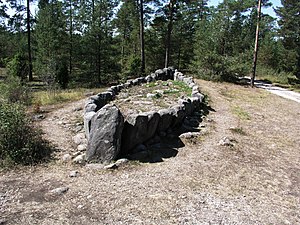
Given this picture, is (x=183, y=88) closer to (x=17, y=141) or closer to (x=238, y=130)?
(x=238, y=130)

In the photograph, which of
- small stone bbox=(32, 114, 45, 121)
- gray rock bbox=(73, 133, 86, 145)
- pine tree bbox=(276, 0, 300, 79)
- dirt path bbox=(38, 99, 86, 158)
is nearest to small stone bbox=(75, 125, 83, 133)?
dirt path bbox=(38, 99, 86, 158)

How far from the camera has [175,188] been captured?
4.10m

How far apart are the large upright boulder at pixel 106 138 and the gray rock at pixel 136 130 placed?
0.26 m

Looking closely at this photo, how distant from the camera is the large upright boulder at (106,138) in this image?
15.7 ft

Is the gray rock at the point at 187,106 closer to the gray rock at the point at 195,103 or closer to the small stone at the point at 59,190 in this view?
the gray rock at the point at 195,103

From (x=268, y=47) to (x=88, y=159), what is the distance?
1043 inches

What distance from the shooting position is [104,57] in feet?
61.4

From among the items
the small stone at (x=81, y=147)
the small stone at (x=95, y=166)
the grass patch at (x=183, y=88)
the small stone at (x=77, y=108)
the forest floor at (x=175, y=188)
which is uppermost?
the grass patch at (x=183, y=88)

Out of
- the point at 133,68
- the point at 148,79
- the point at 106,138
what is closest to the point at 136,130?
the point at 106,138

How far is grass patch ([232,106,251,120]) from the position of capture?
8.51 meters

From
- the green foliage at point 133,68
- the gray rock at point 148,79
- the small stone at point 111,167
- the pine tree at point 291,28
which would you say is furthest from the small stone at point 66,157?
the pine tree at point 291,28

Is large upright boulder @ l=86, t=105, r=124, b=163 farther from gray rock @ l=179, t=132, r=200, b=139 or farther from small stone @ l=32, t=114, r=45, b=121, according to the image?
small stone @ l=32, t=114, r=45, b=121

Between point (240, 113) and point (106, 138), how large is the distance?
5763mm

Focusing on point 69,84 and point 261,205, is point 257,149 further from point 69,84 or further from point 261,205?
point 69,84
